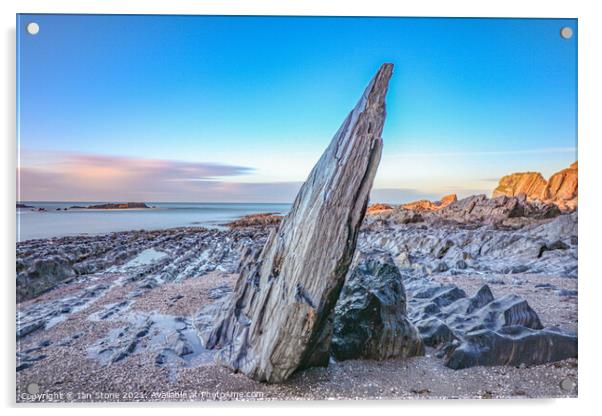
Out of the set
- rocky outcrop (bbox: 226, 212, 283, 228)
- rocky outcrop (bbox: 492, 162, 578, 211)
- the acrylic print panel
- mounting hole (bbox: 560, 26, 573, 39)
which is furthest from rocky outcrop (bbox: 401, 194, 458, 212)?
mounting hole (bbox: 560, 26, 573, 39)

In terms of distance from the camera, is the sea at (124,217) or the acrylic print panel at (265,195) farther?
the sea at (124,217)

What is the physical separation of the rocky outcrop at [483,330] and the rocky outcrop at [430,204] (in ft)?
3.50

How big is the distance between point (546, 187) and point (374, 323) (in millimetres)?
2801

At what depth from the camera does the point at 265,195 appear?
4.96 meters

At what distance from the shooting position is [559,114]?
4.77 metres

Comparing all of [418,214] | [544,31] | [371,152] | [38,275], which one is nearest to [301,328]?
[371,152]

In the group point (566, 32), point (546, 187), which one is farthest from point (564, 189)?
point (566, 32)

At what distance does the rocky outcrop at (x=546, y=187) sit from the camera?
15.5ft

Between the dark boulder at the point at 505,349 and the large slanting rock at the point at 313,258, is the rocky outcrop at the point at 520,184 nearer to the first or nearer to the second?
the dark boulder at the point at 505,349

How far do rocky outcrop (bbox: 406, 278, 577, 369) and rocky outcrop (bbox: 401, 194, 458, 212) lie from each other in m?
1.07

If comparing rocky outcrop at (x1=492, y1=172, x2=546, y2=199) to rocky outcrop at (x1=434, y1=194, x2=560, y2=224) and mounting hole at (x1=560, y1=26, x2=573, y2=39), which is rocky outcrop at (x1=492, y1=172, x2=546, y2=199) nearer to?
rocky outcrop at (x1=434, y1=194, x2=560, y2=224)

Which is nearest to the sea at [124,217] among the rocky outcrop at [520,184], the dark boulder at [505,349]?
the dark boulder at [505,349]

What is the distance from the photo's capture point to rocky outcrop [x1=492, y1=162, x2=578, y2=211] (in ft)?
15.5

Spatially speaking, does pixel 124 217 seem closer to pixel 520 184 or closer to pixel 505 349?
pixel 505 349
